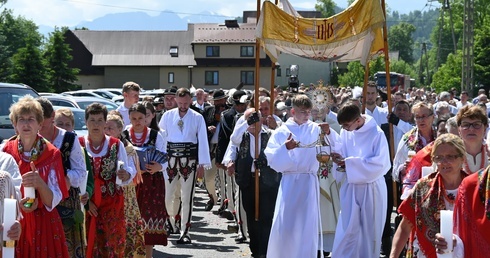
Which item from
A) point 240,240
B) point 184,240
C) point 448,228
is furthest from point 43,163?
point 240,240

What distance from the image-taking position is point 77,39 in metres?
85.9

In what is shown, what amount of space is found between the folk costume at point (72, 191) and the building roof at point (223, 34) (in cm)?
7080

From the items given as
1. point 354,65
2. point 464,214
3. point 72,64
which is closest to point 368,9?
point 464,214

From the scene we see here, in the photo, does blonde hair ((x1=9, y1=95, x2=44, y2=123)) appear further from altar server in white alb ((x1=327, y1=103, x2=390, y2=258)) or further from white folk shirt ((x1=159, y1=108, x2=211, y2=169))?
white folk shirt ((x1=159, y1=108, x2=211, y2=169))

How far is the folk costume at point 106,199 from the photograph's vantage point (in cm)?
878

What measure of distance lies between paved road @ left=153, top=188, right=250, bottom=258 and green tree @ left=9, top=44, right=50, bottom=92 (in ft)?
138

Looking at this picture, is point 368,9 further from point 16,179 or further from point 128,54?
Answer: point 128,54

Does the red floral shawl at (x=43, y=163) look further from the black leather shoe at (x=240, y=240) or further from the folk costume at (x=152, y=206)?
the black leather shoe at (x=240, y=240)

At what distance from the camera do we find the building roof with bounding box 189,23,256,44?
79.4m

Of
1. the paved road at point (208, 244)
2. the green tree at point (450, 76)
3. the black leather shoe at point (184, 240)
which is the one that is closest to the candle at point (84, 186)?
the paved road at point (208, 244)

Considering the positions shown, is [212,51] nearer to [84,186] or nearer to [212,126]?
[212,126]

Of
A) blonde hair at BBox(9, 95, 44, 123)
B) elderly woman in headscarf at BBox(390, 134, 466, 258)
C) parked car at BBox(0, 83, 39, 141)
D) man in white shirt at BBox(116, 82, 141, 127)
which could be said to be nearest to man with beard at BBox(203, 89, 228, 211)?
parked car at BBox(0, 83, 39, 141)

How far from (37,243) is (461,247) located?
3.22 m

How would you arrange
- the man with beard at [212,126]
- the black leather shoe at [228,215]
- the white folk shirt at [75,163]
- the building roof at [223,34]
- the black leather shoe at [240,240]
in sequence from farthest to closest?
the building roof at [223,34], the man with beard at [212,126], the black leather shoe at [228,215], the black leather shoe at [240,240], the white folk shirt at [75,163]
